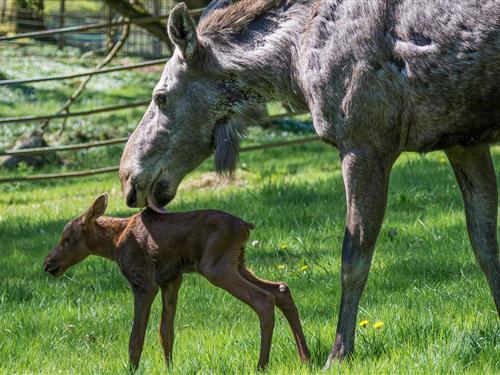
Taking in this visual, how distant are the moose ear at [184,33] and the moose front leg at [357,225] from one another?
4.02 feet

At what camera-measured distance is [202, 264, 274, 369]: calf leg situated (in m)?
5.16

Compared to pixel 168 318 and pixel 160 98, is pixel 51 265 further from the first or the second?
pixel 160 98

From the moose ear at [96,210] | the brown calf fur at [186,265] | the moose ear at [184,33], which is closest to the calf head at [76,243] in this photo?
the moose ear at [96,210]

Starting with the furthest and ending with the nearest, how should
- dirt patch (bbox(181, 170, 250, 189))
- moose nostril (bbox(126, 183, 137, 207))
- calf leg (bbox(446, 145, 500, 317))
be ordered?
dirt patch (bbox(181, 170, 250, 189)), moose nostril (bbox(126, 183, 137, 207)), calf leg (bbox(446, 145, 500, 317))

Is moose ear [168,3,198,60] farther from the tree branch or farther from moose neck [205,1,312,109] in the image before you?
the tree branch

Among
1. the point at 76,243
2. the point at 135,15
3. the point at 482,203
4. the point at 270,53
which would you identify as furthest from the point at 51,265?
the point at 135,15

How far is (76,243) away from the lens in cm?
588

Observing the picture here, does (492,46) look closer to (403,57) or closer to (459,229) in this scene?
(403,57)

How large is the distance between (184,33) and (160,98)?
17.9 inches

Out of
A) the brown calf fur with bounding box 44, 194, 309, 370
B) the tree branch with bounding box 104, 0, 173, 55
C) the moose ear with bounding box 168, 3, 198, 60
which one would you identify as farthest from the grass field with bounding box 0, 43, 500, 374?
the tree branch with bounding box 104, 0, 173, 55

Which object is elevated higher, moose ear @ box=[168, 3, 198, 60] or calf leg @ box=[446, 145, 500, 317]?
moose ear @ box=[168, 3, 198, 60]

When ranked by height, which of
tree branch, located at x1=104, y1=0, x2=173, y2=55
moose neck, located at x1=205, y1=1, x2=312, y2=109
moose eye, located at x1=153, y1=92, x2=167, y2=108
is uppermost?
moose neck, located at x1=205, y1=1, x2=312, y2=109

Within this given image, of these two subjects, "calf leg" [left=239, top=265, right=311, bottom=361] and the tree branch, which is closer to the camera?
"calf leg" [left=239, top=265, right=311, bottom=361]

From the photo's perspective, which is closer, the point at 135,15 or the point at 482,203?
the point at 482,203
